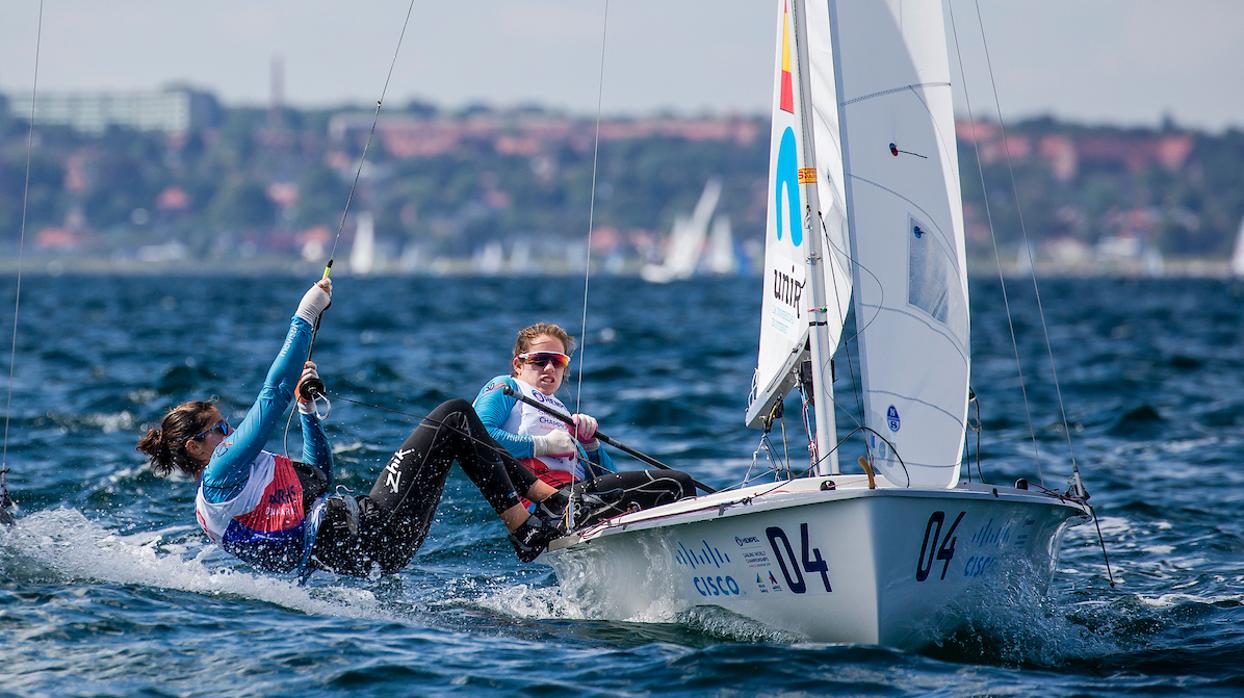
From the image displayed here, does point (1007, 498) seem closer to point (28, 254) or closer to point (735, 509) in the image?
point (735, 509)

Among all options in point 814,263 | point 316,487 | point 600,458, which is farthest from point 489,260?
point 814,263

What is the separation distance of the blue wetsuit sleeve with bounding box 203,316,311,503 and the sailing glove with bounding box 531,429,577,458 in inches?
43.2

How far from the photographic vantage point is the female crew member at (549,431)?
→ 645 cm

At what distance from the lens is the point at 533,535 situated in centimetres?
629

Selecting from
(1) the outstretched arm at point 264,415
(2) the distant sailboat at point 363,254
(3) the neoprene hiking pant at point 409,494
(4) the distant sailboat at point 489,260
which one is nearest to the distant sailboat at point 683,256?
(2) the distant sailboat at point 363,254

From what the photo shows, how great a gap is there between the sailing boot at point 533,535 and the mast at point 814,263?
1111 mm

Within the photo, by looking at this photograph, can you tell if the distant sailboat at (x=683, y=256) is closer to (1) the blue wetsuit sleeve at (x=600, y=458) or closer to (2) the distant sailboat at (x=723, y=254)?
(2) the distant sailboat at (x=723, y=254)

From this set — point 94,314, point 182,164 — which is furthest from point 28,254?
point 94,314

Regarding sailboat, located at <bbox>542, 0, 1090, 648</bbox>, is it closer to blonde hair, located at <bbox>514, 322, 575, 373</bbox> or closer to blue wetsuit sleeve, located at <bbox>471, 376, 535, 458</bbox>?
blue wetsuit sleeve, located at <bbox>471, 376, 535, 458</bbox>

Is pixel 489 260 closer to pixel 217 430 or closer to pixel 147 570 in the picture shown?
pixel 147 570

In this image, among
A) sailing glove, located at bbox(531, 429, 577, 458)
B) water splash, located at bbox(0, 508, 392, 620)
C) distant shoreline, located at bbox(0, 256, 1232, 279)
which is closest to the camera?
water splash, located at bbox(0, 508, 392, 620)

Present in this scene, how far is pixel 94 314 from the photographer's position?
30.0 meters

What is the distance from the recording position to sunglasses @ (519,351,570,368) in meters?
6.53

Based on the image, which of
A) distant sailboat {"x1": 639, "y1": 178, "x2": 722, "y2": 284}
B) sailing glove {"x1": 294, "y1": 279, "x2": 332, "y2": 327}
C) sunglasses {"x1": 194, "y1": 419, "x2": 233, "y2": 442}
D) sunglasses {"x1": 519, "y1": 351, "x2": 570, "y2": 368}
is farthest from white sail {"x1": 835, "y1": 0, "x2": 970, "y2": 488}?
distant sailboat {"x1": 639, "y1": 178, "x2": 722, "y2": 284}
